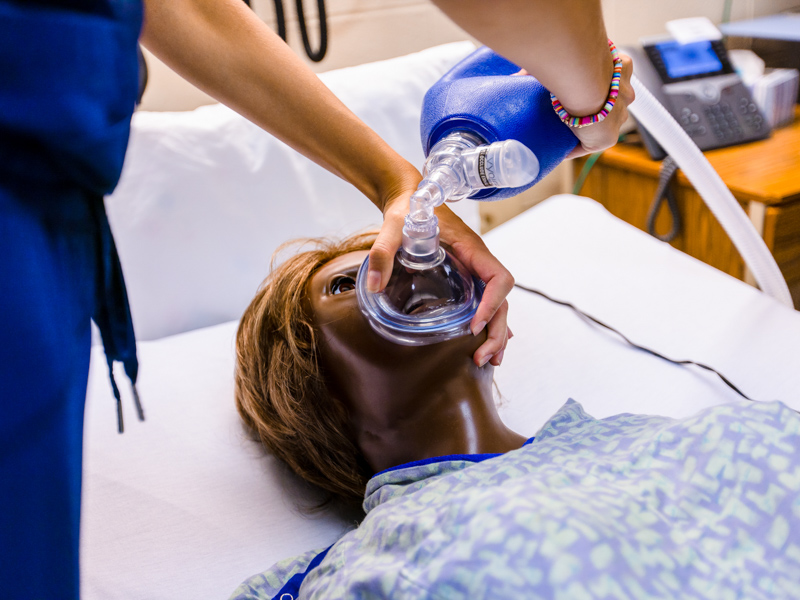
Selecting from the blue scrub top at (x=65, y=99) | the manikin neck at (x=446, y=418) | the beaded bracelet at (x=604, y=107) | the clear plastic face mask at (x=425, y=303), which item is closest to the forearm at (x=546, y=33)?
the beaded bracelet at (x=604, y=107)

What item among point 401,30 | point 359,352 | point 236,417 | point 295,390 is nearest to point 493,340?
point 359,352

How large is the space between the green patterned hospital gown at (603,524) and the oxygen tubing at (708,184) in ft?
1.89

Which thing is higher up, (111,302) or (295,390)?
(111,302)

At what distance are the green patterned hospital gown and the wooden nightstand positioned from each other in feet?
3.07

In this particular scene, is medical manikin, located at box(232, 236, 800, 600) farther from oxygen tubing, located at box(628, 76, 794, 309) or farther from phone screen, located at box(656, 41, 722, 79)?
phone screen, located at box(656, 41, 722, 79)

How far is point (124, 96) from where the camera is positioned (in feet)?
1.73

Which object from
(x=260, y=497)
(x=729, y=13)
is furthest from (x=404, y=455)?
(x=729, y=13)

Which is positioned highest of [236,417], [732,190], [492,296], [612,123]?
[612,123]

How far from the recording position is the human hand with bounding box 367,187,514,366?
0.88 meters

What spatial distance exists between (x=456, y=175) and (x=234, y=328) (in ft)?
2.83

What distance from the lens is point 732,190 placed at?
1650 mm

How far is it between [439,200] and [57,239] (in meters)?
0.46

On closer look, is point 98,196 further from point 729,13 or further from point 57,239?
point 729,13

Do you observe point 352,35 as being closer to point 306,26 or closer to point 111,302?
point 306,26
